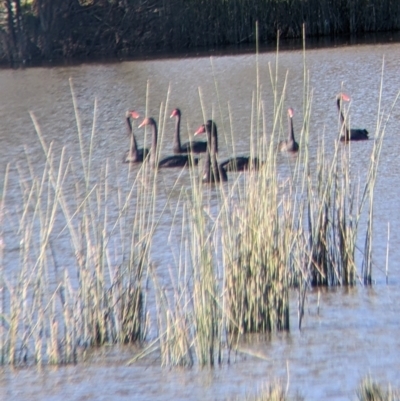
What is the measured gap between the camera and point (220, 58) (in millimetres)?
25938

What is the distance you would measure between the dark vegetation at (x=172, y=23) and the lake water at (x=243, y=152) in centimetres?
431

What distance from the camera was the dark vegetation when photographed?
100 ft

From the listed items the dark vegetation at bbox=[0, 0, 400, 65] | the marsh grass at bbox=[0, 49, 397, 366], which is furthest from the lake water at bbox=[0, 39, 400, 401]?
the dark vegetation at bbox=[0, 0, 400, 65]

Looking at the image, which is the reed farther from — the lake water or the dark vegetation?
the dark vegetation

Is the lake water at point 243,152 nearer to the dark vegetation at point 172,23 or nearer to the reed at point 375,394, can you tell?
the reed at point 375,394

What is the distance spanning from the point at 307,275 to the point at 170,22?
83.1 feet

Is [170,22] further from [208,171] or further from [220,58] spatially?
[208,171]

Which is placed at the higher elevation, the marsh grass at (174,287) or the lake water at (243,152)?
the marsh grass at (174,287)

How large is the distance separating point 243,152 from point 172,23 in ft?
61.4

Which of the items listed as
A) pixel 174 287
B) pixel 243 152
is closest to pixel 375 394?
pixel 174 287

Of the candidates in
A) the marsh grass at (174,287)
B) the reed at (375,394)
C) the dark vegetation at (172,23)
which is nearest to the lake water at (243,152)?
the marsh grass at (174,287)

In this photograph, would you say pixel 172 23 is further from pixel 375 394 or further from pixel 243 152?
pixel 375 394

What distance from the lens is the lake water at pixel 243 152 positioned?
5.80m

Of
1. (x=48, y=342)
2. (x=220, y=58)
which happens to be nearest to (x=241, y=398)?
(x=48, y=342)
